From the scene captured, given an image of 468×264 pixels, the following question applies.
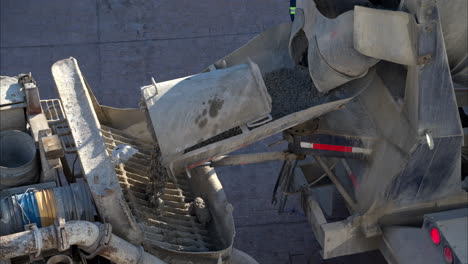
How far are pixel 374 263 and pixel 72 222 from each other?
11.2 ft

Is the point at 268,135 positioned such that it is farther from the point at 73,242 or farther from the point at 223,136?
the point at 73,242

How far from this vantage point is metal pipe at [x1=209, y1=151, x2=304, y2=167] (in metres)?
5.43

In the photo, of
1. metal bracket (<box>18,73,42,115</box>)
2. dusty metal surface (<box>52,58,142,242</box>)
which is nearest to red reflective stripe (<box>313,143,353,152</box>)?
dusty metal surface (<box>52,58,142,242</box>)

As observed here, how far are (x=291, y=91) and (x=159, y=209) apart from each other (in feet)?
4.20

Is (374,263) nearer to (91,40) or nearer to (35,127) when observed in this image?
(35,127)

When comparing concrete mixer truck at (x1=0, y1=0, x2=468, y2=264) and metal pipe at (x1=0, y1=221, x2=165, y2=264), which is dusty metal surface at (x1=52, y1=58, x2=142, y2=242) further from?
metal pipe at (x1=0, y1=221, x2=165, y2=264)

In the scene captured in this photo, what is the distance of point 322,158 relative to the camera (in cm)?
584

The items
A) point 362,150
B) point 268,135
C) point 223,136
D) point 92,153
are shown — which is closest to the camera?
point 92,153

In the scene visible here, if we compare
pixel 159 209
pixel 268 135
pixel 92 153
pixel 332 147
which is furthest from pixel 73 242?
pixel 332 147

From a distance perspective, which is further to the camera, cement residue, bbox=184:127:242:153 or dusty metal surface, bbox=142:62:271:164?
cement residue, bbox=184:127:242:153

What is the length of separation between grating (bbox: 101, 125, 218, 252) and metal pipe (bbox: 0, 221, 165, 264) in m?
0.31

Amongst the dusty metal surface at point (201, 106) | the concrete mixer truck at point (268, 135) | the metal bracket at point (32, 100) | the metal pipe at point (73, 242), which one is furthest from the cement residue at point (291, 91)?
the metal bracket at point (32, 100)

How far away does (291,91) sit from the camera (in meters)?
4.98

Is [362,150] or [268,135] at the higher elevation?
[268,135]
